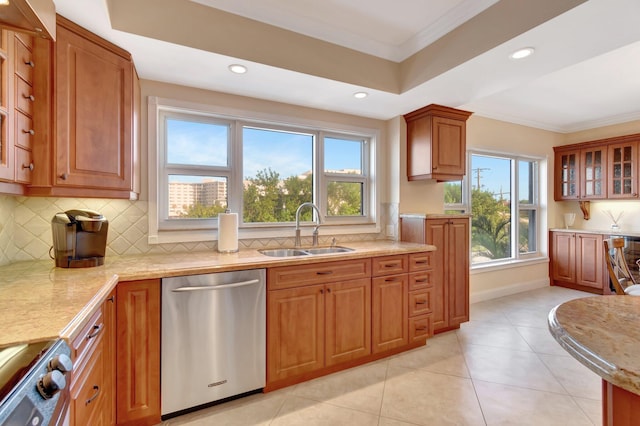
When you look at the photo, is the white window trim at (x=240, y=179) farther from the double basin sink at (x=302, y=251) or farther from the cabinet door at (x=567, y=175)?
the cabinet door at (x=567, y=175)

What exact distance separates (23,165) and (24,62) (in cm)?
52

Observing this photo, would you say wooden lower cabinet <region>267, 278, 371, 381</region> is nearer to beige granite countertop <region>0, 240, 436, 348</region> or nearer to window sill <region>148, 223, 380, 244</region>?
beige granite countertop <region>0, 240, 436, 348</region>

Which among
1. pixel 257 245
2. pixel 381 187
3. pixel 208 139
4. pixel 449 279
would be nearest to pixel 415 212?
pixel 381 187

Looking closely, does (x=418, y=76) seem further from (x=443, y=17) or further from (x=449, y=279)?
(x=449, y=279)

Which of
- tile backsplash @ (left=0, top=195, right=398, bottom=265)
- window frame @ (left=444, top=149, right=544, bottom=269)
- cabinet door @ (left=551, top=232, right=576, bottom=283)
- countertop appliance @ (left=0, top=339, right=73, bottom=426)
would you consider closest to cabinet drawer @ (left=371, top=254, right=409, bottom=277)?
tile backsplash @ (left=0, top=195, right=398, bottom=265)

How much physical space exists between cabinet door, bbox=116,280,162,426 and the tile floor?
22 centimetres

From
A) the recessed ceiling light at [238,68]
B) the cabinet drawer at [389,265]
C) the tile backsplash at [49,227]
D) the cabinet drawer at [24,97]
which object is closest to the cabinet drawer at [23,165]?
the cabinet drawer at [24,97]

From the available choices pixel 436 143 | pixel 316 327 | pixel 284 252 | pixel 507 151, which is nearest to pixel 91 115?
pixel 284 252

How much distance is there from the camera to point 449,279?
315 cm

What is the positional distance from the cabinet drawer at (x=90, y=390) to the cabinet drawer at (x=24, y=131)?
109cm

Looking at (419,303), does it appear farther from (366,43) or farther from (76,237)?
(76,237)

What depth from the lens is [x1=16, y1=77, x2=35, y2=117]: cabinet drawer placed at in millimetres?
1452

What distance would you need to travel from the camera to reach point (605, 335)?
86 cm

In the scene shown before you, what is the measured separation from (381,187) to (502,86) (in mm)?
1467
